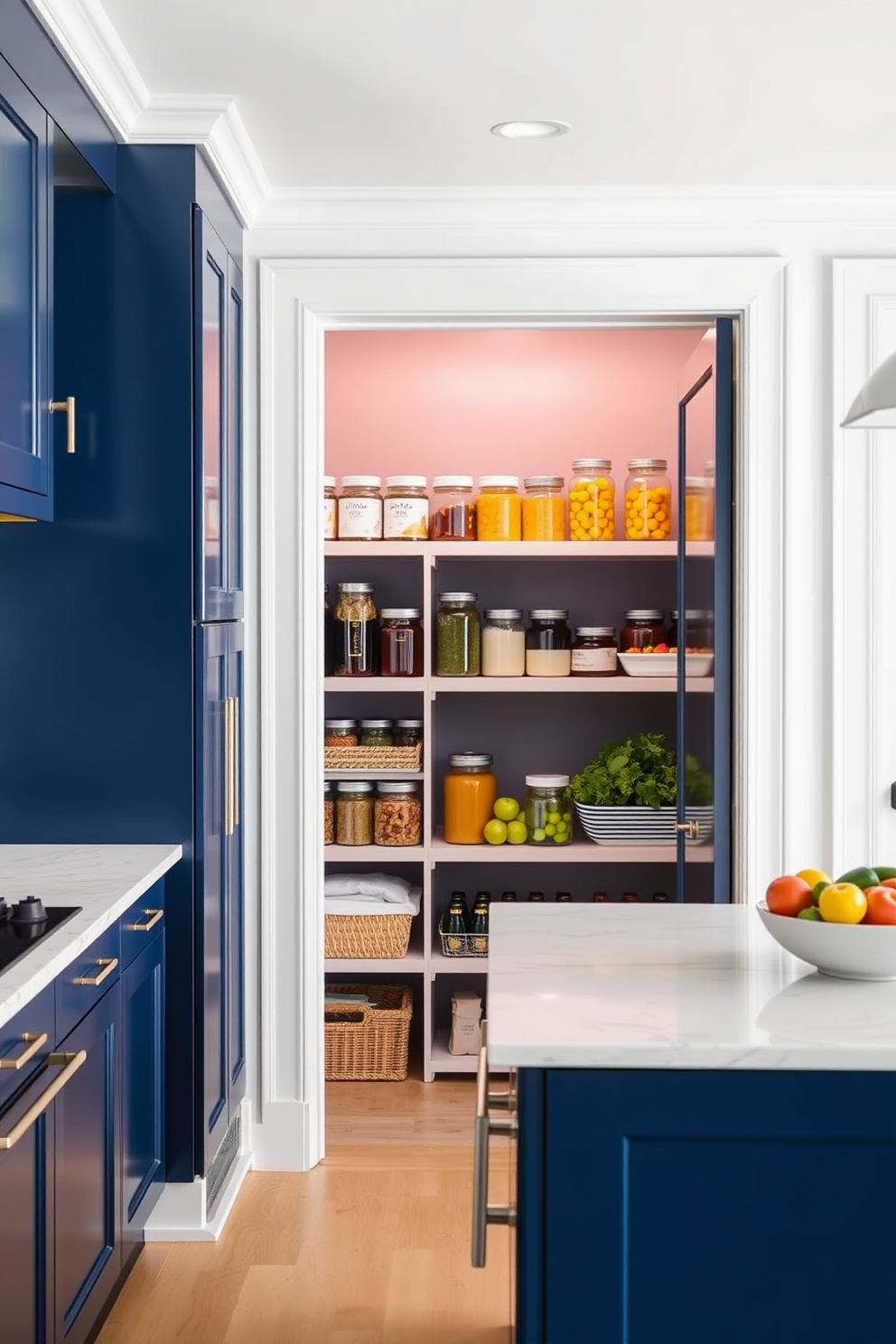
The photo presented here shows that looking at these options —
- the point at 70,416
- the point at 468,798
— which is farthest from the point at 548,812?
the point at 70,416

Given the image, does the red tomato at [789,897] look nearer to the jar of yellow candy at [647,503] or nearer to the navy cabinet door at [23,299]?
the navy cabinet door at [23,299]

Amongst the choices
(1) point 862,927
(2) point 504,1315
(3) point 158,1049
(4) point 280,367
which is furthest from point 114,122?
(2) point 504,1315

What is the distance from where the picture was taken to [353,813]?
4.31m

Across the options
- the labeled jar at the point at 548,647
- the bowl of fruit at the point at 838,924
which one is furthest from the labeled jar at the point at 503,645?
the bowl of fruit at the point at 838,924

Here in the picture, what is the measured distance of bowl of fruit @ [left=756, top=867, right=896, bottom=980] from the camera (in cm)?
183

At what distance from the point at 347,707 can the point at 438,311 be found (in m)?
1.68

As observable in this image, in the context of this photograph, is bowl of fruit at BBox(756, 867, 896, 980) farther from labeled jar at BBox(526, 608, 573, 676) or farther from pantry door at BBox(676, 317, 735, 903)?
labeled jar at BBox(526, 608, 573, 676)

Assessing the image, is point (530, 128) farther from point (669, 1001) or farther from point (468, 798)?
point (468, 798)

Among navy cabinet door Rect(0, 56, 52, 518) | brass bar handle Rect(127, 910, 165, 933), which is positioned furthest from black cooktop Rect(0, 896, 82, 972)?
navy cabinet door Rect(0, 56, 52, 518)

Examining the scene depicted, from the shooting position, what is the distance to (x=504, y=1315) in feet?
8.94

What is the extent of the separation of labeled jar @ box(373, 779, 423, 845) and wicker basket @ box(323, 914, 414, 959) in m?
0.25

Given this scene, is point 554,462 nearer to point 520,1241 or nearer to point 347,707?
point 347,707

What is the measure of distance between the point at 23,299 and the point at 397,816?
2.33 m

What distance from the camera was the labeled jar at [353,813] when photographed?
4.31 metres
